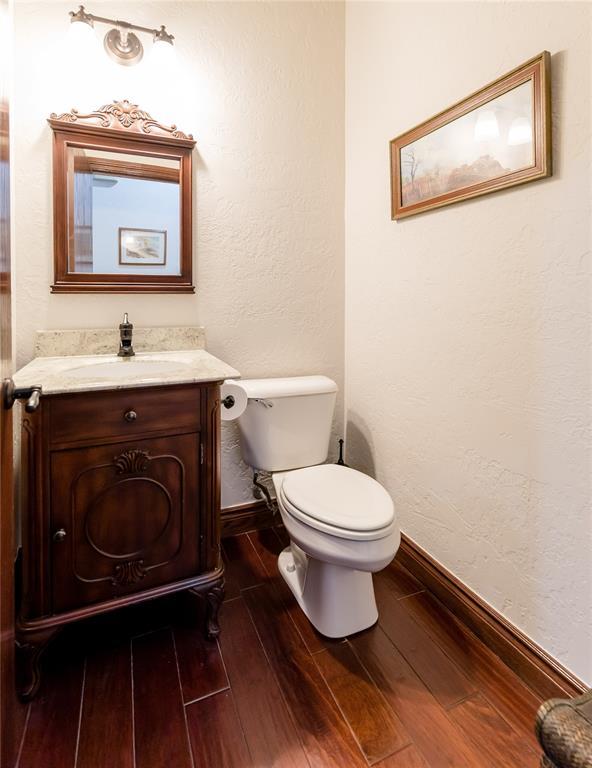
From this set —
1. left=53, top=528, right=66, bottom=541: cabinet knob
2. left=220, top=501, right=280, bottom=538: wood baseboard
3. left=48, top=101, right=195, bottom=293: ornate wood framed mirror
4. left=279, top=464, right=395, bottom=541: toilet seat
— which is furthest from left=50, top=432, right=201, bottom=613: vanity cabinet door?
left=48, top=101, right=195, bottom=293: ornate wood framed mirror

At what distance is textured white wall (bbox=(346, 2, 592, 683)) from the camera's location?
3.57 feet

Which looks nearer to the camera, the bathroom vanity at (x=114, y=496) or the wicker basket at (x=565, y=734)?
the wicker basket at (x=565, y=734)

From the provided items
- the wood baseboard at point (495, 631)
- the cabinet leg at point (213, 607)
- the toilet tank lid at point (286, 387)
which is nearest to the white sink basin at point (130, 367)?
the toilet tank lid at point (286, 387)

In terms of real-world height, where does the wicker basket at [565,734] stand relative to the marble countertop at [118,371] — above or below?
below

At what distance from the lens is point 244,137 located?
1852mm

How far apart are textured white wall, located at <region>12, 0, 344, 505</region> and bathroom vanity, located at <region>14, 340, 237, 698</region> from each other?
511 millimetres

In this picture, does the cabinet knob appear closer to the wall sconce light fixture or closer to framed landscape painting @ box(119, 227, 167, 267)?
framed landscape painting @ box(119, 227, 167, 267)

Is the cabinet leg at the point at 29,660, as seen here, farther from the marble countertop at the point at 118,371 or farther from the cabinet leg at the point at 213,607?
the marble countertop at the point at 118,371

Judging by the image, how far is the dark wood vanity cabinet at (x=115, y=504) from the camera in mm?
1153

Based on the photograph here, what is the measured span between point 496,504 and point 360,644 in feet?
2.09

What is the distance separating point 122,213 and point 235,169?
1.75 ft

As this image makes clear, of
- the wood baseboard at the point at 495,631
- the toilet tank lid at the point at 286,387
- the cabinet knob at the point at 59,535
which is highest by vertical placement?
the toilet tank lid at the point at 286,387

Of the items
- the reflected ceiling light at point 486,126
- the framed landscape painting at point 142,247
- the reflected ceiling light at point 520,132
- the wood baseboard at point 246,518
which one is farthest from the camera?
the wood baseboard at point 246,518

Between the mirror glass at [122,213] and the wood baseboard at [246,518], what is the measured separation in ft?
3.69
